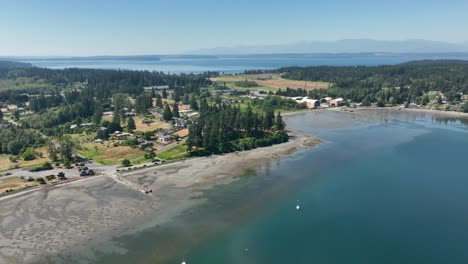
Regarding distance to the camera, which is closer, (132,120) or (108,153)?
(108,153)

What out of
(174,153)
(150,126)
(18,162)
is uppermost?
(150,126)

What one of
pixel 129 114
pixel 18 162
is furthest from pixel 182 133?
pixel 18 162

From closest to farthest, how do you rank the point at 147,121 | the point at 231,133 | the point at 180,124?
the point at 231,133 < the point at 180,124 < the point at 147,121

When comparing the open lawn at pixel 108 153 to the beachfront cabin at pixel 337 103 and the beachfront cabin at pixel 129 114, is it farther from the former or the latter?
the beachfront cabin at pixel 337 103

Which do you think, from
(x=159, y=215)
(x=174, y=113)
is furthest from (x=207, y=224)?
(x=174, y=113)

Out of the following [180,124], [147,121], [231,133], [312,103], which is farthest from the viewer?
[312,103]

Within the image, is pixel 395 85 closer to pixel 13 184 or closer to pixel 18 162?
pixel 18 162

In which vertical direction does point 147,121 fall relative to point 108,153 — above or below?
above
